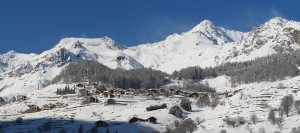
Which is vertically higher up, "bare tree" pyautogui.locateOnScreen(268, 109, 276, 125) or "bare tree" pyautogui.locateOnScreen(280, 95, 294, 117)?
"bare tree" pyautogui.locateOnScreen(280, 95, 294, 117)

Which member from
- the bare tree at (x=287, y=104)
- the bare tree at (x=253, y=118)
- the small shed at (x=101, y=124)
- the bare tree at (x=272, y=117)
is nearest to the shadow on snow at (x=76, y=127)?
the small shed at (x=101, y=124)

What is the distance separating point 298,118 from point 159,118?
48096 millimetres

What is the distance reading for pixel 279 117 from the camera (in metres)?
169

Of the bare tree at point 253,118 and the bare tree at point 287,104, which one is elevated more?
the bare tree at point 287,104

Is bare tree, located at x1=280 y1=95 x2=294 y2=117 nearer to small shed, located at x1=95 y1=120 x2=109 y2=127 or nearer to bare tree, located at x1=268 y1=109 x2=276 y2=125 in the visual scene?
bare tree, located at x1=268 y1=109 x2=276 y2=125

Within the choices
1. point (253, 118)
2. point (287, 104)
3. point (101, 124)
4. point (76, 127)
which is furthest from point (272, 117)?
point (76, 127)

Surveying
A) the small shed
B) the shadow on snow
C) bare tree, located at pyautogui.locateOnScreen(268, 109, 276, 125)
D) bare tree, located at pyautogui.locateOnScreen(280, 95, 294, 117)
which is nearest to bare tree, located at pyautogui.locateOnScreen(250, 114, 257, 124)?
bare tree, located at pyautogui.locateOnScreen(268, 109, 276, 125)

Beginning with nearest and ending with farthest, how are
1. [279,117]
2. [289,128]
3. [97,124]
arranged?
[289,128], [279,117], [97,124]

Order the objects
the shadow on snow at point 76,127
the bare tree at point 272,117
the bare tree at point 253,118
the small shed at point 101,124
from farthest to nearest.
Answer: the small shed at point 101,124 < the shadow on snow at point 76,127 < the bare tree at point 253,118 < the bare tree at point 272,117

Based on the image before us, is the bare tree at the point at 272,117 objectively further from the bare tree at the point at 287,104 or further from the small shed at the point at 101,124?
the small shed at the point at 101,124

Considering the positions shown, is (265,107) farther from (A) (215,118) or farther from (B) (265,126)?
(B) (265,126)

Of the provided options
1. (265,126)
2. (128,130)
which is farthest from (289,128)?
(128,130)

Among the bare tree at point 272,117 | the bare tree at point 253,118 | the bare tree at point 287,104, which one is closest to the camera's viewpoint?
the bare tree at point 272,117

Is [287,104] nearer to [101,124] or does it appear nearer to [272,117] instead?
[272,117]
